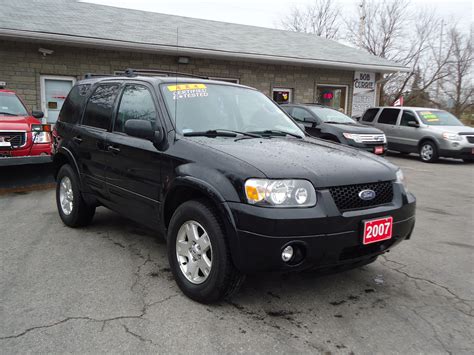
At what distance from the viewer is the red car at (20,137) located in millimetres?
7262

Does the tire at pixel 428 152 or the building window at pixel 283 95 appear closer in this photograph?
the tire at pixel 428 152

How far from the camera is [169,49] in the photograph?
12.2 meters

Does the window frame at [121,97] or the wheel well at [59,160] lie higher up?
the window frame at [121,97]

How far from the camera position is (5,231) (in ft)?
16.4

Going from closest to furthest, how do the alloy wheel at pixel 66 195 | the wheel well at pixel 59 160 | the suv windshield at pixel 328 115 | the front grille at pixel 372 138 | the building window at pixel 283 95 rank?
1. the alloy wheel at pixel 66 195
2. the wheel well at pixel 59 160
3. the front grille at pixel 372 138
4. the suv windshield at pixel 328 115
5. the building window at pixel 283 95

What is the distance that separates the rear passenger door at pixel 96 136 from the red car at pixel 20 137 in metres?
2.95

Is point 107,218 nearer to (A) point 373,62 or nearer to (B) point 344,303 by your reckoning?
(B) point 344,303

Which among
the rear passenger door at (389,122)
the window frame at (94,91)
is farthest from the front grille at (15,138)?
the rear passenger door at (389,122)

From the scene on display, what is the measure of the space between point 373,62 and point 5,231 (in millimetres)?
15179

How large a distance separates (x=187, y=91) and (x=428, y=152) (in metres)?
11.4

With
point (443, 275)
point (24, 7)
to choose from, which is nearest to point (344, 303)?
point (443, 275)

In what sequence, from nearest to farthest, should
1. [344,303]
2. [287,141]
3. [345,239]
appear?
[345,239] < [344,303] < [287,141]

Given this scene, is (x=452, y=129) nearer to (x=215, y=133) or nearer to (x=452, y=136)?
(x=452, y=136)

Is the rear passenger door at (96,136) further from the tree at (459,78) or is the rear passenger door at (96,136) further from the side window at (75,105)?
the tree at (459,78)
